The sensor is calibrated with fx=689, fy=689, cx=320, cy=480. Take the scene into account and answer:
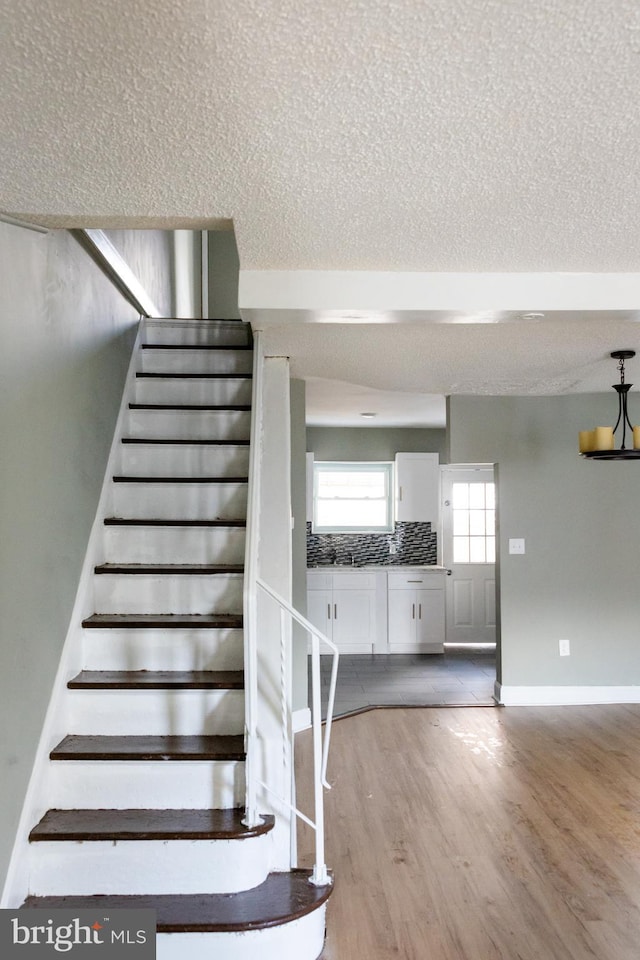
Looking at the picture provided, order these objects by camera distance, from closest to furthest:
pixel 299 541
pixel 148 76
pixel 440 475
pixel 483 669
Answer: pixel 148 76, pixel 299 541, pixel 483 669, pixel 440 475

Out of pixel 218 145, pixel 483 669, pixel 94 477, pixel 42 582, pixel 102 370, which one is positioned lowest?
pixel 483 669

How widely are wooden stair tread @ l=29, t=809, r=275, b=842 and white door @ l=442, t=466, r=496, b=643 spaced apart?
5.13m

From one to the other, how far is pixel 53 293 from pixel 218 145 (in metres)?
1.06

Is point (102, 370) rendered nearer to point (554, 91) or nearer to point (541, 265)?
point (541, 265)

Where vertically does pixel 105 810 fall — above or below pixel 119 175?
below

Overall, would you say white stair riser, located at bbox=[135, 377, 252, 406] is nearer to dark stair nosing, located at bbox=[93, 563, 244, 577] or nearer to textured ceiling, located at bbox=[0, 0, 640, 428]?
dark stair nosing, located at bbox=[93, 563, 244, 577]

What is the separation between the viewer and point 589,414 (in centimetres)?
507

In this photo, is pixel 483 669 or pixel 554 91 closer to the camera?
pixel 554 91

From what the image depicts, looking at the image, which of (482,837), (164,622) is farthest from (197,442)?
(482,837)

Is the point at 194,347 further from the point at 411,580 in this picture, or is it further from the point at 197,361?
the point at 411,580

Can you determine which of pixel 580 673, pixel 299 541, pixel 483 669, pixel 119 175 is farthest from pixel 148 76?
pixel 483 669

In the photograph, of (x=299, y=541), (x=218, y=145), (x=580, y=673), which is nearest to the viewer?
(x=218, y=145)

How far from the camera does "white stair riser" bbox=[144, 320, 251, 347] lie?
4.15 metres

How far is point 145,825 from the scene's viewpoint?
2.16 meters
